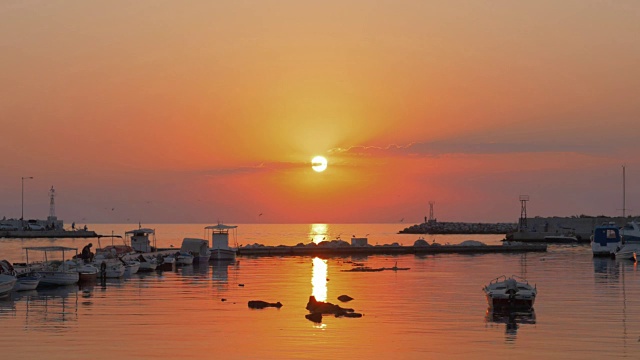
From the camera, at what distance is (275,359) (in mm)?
33156

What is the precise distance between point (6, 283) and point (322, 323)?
80.7ft

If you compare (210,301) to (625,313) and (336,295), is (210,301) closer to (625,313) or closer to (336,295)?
(336,295)

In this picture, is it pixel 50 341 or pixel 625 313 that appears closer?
pixel 50 341

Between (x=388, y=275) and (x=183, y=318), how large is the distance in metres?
34.8

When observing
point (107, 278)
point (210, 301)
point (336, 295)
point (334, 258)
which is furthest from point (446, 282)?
point (334, 258)

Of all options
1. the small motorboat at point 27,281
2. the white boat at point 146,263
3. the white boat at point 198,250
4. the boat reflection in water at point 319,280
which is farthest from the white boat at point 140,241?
the small motorboat at point 27,281

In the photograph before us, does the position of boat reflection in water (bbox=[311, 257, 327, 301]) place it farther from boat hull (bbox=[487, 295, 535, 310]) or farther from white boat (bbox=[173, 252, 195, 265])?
white boat (bbox=[173, 252, 195, 265])

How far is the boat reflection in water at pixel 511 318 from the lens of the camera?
135ft

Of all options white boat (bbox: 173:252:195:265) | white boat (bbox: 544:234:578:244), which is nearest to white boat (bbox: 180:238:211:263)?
white boat (bbox: 173:252:195:265)

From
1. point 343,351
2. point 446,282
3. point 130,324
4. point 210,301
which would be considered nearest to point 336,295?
point 210,301

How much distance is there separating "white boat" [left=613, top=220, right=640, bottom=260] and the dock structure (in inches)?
569

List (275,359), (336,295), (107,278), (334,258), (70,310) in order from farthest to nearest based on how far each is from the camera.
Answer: (334,258), (107,278), (336,295), (70,310), (275,359)

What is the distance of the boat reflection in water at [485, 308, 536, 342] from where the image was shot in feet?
135

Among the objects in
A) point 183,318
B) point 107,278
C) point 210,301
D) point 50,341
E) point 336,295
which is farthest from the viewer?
point 107,278
